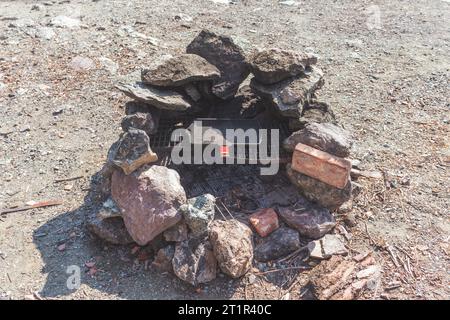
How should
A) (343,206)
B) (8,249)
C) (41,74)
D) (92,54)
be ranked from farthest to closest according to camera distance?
(92,54) → (41,74) → (343,206) → (8,249)

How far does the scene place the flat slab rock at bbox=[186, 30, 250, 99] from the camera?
3.80 metres

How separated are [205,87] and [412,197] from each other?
2.00m

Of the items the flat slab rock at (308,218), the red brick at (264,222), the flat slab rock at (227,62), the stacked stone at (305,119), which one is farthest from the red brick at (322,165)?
the flat slab rock at (227,62)

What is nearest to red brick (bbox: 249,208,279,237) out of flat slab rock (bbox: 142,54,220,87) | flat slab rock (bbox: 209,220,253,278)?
flat slab rock (bbox: 209,220,253,278)

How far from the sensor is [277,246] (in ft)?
10.6

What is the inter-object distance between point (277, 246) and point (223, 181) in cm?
74

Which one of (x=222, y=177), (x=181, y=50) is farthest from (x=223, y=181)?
(x=181, y=50)

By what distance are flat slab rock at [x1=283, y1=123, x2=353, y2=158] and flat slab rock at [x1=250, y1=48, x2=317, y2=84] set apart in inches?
19.7

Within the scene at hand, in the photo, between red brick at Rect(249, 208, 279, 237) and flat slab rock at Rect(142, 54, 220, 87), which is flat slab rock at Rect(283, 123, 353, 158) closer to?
red brick at Rect(249, 208, 279, 237)

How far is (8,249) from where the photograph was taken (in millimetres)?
3322

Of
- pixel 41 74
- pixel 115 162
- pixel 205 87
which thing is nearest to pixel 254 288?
pixel 115 162

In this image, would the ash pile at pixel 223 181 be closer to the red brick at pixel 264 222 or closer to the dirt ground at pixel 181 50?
the red brick at pixel 264 222

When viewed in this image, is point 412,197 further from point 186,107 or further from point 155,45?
point 155,45

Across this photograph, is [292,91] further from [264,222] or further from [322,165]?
[264,222]
